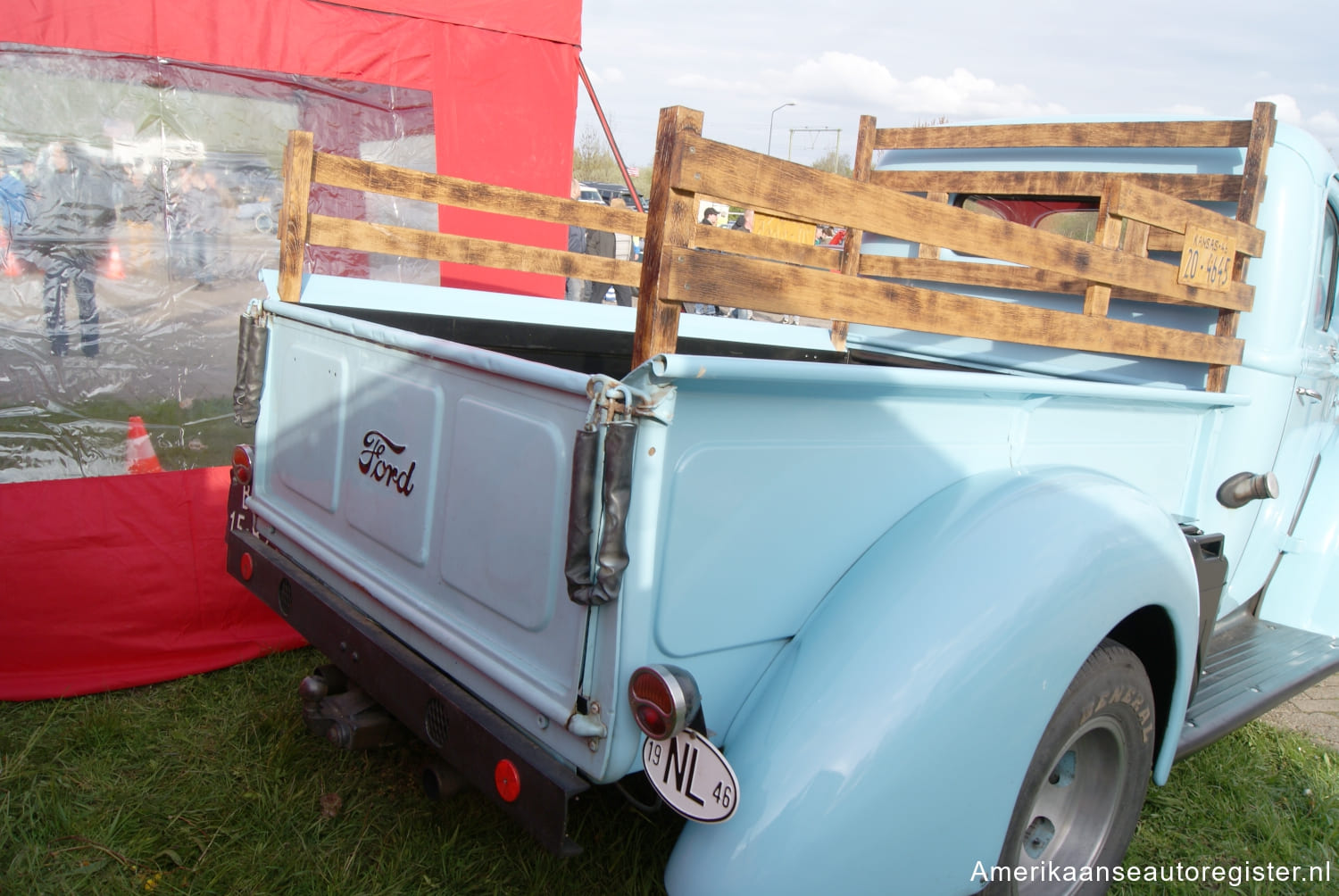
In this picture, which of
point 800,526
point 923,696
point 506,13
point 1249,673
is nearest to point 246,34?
point 506,13

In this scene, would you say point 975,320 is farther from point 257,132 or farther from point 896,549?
point 257,132

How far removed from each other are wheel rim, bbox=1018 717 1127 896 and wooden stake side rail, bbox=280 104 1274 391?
1.00m

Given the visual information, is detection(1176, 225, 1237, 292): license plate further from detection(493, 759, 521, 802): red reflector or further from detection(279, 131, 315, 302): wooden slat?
detection(279, 131, 315, 302): wooden slat

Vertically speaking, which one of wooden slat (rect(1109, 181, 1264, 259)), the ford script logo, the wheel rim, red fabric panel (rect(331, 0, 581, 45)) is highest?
red fabric panel (rect(331, 0, 581, 45))

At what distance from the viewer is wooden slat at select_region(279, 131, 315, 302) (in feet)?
8.97

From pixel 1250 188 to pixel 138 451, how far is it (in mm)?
4076

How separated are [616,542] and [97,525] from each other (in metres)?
2.89

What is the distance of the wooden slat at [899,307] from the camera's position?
63.4 inches

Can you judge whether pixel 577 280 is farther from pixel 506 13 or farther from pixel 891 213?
pixel 891 213

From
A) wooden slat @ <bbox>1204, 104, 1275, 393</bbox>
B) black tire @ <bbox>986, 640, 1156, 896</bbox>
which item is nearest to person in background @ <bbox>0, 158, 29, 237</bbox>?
black tire @ <bbox>986, 640, 1156, 896</bbox>

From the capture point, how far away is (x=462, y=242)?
316 centimetres

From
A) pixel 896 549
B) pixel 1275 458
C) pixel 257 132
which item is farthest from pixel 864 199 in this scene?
pixel 257 132

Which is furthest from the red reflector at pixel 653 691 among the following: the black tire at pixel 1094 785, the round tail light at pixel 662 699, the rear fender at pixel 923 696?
the black tire at pixel 1094 785

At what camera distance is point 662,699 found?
5.02 ft
